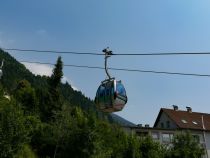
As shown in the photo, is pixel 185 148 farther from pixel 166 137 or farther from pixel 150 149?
pixel 166 137

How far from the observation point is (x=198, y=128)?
242 feet

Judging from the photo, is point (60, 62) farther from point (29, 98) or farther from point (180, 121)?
point (180, 121)

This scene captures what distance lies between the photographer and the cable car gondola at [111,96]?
43.4ft

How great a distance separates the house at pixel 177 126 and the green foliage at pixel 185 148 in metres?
12.9

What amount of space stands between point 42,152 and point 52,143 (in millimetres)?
1563

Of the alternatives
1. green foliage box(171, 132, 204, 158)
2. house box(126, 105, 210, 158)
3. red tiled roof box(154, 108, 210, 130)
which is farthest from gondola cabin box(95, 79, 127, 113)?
red tiled roof box(154, 108, 210, 130)

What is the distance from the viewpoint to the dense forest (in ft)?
105

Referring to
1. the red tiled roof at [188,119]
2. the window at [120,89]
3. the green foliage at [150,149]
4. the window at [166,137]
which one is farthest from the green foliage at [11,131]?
the red tiled roof at [188,119]

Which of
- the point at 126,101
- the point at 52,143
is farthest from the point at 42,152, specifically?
the point at 126,101

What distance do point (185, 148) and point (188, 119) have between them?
2478cm

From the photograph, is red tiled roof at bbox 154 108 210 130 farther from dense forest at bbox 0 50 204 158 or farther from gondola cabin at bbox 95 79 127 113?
gondola cabin at bbox 95 79 127 113

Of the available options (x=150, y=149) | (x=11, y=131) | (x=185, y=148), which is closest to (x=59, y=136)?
(x=150, y=149)

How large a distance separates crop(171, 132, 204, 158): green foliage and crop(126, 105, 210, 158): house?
42.4 ft

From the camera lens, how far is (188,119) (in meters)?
76.7
